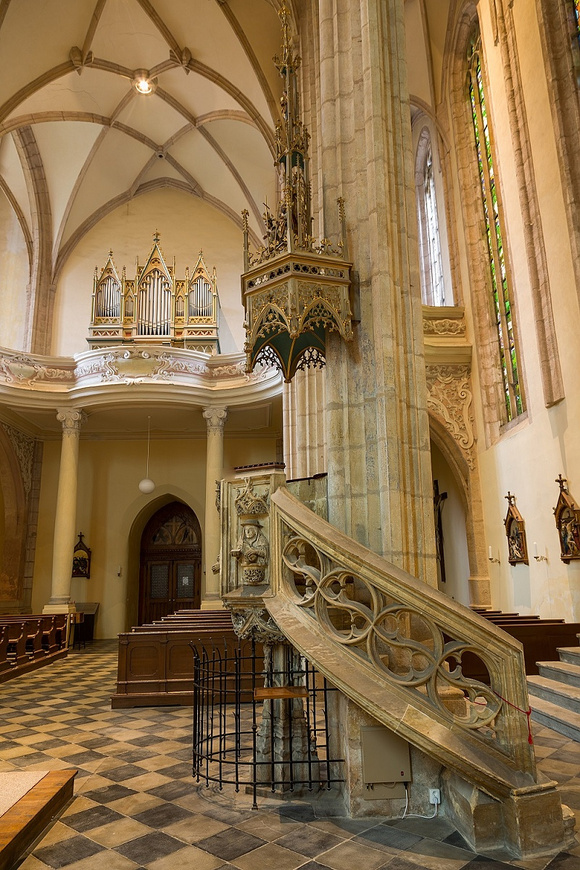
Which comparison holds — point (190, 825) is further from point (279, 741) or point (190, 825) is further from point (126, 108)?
point (126, 108)

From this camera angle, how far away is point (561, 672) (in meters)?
6.66

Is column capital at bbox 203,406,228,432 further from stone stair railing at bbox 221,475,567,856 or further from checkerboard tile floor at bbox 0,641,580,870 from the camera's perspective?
stone stair railing at bbox 221,475,567,856

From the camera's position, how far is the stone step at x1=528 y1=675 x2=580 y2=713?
19.2 feet

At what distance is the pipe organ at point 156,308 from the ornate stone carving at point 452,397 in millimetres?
5909

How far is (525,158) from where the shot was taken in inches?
401

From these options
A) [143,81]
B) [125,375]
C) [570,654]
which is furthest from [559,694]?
[143,81]

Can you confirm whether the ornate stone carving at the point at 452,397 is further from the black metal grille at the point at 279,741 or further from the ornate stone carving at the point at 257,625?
the ornate stone carving at the point at 257,625

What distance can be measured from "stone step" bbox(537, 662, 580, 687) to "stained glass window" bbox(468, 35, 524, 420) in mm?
4904

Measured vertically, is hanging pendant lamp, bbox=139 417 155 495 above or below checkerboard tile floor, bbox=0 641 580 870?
above

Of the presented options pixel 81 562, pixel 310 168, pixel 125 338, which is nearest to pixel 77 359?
pixel 125 338

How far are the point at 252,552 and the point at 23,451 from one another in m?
14.1

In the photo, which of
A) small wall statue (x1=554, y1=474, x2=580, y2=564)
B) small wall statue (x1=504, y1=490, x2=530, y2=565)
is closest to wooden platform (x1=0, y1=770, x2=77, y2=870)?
small wall statue (x1=554, y1=474, x2=580, y2=564)

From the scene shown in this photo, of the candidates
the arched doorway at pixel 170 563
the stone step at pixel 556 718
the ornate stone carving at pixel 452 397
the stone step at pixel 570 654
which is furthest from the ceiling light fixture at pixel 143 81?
the stone step at pixel 556 718

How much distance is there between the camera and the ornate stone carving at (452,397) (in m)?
12.3
